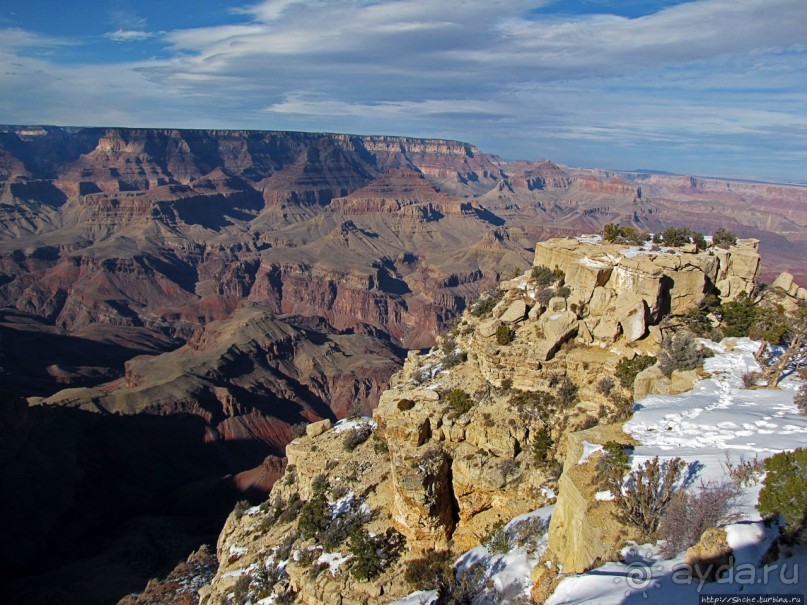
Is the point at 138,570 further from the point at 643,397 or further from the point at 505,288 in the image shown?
the point at 643,397

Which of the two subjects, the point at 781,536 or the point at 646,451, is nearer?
the point at 781,536

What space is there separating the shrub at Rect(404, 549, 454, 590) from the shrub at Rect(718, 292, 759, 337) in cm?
1849

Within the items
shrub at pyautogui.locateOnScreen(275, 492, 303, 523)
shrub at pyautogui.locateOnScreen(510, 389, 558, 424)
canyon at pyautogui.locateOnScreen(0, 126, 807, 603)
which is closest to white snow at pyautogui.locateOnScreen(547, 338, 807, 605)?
shrub at pyautogui.locateOnScreen(510, 389, 558, 424)

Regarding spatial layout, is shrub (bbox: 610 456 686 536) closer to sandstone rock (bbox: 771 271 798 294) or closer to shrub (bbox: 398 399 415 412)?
shrub (bbox: 398 399 415 412)

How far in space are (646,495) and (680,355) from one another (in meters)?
11.0

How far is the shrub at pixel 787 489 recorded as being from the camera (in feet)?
40.0

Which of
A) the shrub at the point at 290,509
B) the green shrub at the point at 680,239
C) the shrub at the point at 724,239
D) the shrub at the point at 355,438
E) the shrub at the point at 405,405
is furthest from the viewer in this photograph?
the shrub at the point at 724,239

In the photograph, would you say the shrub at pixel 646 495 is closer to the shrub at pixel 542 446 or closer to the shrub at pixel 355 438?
the shrub at pixel 542 446

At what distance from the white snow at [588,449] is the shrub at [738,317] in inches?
570

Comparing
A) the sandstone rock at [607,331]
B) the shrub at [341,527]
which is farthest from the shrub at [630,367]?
the shrub at [341,527]

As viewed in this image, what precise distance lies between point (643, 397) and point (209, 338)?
11369cm

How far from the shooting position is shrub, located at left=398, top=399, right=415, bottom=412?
27344 mm

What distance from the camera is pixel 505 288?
131ft

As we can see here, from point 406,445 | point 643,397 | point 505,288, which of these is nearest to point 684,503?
point 643,397
